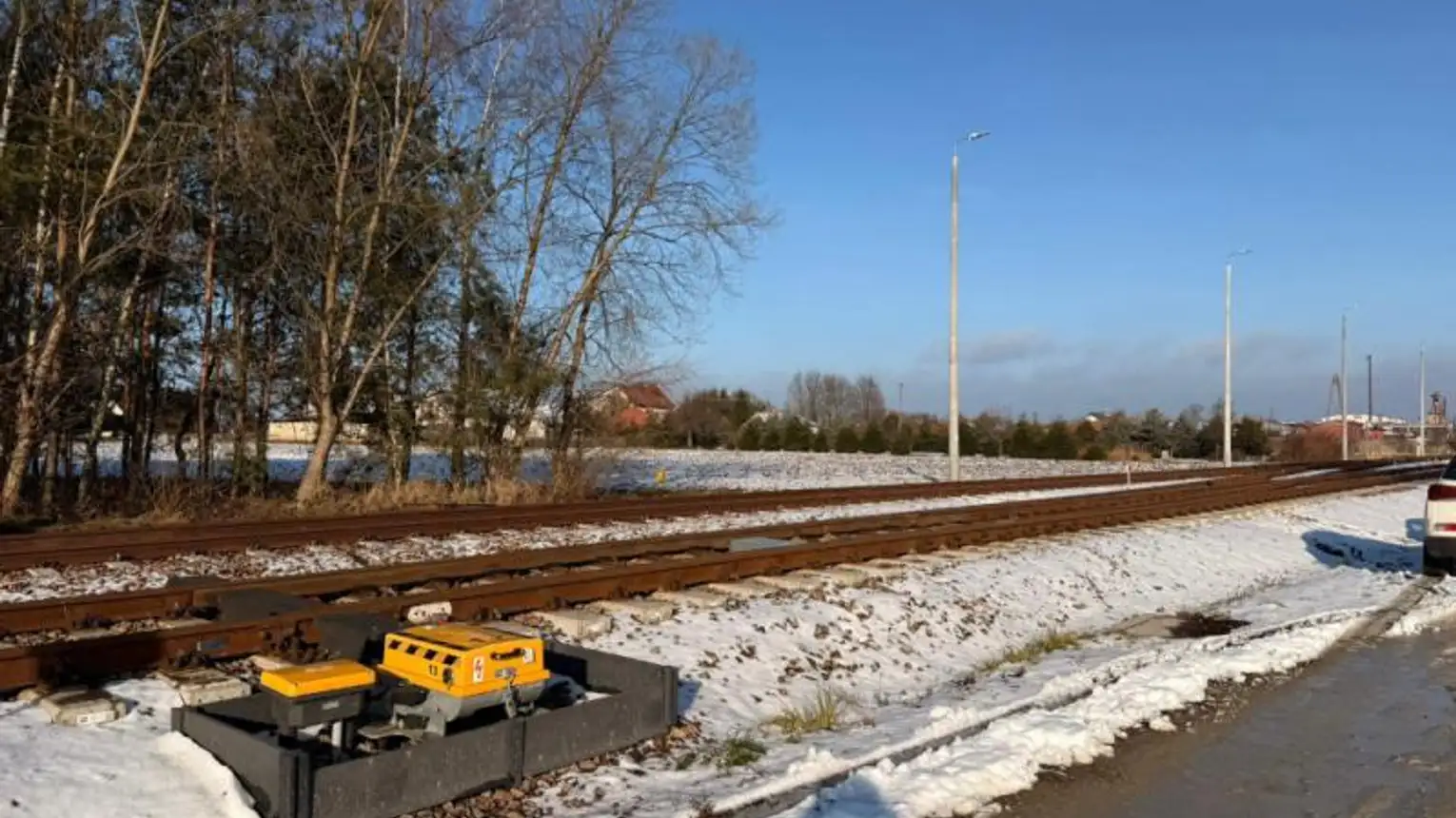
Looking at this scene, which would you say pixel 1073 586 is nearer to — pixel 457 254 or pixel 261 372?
pixel 457 254

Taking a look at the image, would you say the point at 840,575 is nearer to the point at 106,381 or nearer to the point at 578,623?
the point at 578,623

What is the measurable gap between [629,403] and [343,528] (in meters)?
13.1

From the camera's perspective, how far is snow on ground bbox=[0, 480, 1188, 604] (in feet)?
35.8

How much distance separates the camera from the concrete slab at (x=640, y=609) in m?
9.79

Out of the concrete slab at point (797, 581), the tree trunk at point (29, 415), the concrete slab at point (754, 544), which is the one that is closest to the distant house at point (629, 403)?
the tree trunk at point (29, 415)

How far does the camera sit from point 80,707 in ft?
19.9

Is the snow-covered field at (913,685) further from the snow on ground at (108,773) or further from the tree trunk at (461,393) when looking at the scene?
the tree trunk at (461,393)

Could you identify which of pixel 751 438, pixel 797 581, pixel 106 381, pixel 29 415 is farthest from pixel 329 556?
pixel 751 438

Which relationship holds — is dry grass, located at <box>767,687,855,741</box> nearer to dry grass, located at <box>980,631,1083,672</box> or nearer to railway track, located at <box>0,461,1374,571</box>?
dry grass, located at <box>980,631,1083,672</box>

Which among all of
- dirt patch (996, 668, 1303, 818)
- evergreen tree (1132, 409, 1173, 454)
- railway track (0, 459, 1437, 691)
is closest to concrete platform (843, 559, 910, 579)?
railway track (0, 459, 1437, 691)

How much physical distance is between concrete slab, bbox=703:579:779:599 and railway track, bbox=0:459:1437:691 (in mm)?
281

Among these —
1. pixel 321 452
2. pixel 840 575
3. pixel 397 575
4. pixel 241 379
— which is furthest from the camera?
pixel 241 379

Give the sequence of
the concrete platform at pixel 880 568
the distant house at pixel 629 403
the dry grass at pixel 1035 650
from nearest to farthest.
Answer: the dry grass at pixel 1035 650
the concrete platform at pixel 880 568
the distant house at pixel 629 403

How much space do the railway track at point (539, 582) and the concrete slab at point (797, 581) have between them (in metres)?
0.28
